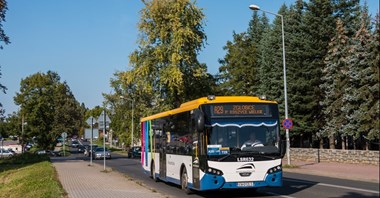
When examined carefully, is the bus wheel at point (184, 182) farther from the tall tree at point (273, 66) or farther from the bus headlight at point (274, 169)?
the tall tree at point (273, 66)

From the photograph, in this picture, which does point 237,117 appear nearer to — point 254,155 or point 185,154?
point 254,155

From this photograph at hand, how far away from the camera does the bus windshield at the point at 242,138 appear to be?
42.8 feet

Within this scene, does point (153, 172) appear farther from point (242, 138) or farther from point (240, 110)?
point (242, 138)

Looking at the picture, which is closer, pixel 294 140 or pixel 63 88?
pixel 294 140

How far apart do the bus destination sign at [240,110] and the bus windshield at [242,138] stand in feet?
0.87

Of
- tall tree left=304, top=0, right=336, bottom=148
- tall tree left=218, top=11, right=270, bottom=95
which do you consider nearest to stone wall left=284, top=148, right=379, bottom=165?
tall tree left=304, top=0, right=336, bottom=148

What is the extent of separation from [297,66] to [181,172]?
25.8 m

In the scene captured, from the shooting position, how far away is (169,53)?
44188mm

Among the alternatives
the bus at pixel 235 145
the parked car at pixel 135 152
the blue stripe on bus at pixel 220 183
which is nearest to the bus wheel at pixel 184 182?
the bus at pixel 235 145

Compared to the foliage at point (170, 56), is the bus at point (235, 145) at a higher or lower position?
lower

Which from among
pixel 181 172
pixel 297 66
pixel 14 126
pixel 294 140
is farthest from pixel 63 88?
pixel 181 172

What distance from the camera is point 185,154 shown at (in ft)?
49.9

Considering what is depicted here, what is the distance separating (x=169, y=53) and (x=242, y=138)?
104 feet

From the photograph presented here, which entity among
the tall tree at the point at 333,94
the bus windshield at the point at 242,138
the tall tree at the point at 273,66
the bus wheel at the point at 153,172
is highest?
the tall tree at the point at 273,66
